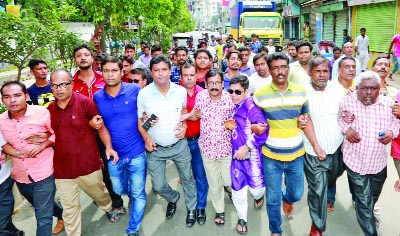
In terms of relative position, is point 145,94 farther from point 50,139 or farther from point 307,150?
point 307,150

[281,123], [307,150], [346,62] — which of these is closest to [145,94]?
[281,123]

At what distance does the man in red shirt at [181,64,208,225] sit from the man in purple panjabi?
53 cm

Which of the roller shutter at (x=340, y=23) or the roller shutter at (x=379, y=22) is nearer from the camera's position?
the roller shutter at (x=379, y=22)

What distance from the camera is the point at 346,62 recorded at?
408 cm

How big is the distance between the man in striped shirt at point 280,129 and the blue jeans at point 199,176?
2.96 feet

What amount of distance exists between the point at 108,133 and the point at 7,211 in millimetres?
1275

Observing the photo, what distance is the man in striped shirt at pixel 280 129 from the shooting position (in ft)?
11.0

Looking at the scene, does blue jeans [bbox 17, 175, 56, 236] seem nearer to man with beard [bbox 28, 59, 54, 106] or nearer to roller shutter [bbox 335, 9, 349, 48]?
man with beard [bbox 28, 59, 54, 106]

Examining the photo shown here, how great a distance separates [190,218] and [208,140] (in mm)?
1014

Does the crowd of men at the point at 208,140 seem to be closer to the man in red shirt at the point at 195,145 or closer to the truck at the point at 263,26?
the man in red shirt at the point at 195,145

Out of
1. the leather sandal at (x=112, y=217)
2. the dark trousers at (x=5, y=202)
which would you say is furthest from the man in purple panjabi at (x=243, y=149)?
the dark trousers at (x=5, y=202)

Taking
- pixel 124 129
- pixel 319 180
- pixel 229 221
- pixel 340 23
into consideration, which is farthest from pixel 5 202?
pixel 340 23

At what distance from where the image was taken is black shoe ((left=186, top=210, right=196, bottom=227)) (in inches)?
159

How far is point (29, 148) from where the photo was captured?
3273 millimetres
